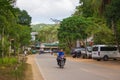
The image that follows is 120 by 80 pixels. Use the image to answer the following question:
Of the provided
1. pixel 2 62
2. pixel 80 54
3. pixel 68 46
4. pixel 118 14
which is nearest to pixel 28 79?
pixel 2 62

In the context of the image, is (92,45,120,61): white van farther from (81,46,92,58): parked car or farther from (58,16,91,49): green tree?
(58,16,91,49): green tree

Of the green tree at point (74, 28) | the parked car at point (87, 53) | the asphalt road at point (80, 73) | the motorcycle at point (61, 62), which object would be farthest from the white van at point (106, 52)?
the green tree at point (74, 28)

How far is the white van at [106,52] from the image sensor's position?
1903 inches

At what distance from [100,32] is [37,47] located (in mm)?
126479

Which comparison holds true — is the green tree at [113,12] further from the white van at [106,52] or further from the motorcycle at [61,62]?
the motorcycle at [61,62]

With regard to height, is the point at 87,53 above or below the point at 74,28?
below

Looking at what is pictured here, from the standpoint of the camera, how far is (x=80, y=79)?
21.1 metres

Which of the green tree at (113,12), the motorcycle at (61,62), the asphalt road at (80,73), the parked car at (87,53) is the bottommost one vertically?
the asphalt road at (80,73)

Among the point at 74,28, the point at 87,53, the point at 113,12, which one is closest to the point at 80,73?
the point at 113,12

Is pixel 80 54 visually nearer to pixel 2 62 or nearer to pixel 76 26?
pixel 76 26

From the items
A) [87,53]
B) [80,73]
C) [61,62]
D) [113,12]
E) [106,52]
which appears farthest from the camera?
[87,53]

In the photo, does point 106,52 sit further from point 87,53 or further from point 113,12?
point 87,53

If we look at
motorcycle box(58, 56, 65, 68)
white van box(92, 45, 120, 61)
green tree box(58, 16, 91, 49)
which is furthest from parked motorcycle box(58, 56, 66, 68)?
green tree box(58, 16, 91, 49)

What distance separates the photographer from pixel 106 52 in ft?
160
